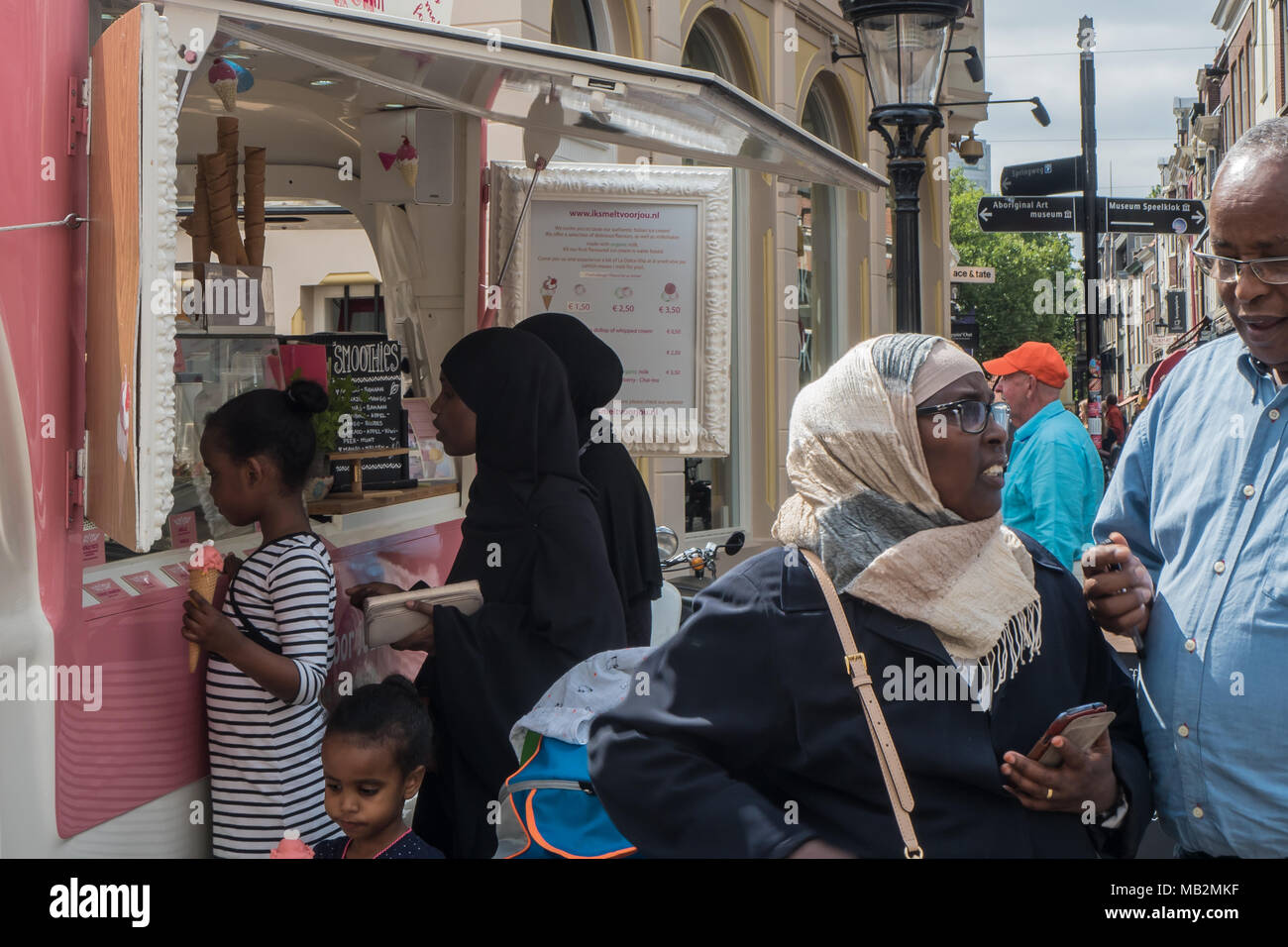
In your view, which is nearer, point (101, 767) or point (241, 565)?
point (101, 767)

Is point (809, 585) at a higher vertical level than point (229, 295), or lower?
lower

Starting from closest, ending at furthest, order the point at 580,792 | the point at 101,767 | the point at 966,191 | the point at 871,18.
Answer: the point at 580,792 → the point at 101,767 → the point at 871,18 → the point at 966,191

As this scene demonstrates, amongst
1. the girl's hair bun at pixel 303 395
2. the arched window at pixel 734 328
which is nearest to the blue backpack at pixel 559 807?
the girl's hair bun at pixel 303 395

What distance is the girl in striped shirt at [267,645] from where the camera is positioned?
3.59 m

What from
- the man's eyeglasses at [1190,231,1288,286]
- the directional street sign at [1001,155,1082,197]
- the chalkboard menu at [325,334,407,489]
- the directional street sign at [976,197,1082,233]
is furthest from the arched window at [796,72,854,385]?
the man's eyeglasses at [1190,231,1288,286]

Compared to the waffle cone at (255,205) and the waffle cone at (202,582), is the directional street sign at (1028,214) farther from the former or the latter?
the waffle cone at (202,582)

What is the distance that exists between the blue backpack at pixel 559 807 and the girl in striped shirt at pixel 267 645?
34.5 inches

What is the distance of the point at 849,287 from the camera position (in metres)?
16.1

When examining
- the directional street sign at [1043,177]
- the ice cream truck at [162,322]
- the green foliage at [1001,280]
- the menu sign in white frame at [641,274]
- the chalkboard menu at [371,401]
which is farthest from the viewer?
the green foliage at [1001,280]

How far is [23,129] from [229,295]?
1831mm

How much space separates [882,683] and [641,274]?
4456 mm
